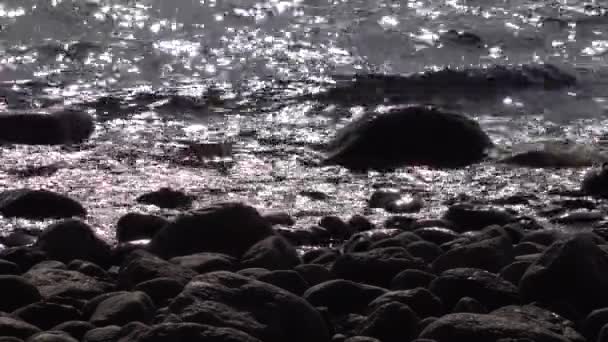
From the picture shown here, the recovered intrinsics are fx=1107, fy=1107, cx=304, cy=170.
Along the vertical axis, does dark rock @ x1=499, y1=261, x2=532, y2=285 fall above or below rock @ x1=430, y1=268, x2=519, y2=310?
below

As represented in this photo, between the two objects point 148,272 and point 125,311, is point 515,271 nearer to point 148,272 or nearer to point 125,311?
point 148,272

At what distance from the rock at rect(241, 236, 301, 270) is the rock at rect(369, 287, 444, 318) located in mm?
717

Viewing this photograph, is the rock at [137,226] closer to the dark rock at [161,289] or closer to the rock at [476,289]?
the dark rock at [161,289]

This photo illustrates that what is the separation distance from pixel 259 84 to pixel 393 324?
508cm

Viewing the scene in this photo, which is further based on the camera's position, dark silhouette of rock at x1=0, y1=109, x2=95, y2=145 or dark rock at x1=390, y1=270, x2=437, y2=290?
dark silhouette of rock at x1=0, y1=109, x2=95, y2=145

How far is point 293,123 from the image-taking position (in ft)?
24.3

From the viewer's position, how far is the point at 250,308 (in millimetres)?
3361

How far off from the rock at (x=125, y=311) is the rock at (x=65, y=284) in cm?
28

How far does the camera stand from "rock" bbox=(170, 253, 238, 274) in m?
4.18

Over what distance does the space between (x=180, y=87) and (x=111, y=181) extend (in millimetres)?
2321

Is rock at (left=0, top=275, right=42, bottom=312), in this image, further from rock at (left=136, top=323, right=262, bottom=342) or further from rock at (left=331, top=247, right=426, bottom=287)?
Answer: rock at (left=331, top=247, right=426, bottom=287)

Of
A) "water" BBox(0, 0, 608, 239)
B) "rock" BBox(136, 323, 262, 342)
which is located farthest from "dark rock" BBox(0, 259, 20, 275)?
"rock" BBox(136, 323, 262, 342)

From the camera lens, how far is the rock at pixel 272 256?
14.2ft

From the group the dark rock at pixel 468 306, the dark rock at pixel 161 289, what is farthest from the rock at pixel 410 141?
the dark rock at pixel 468 306
